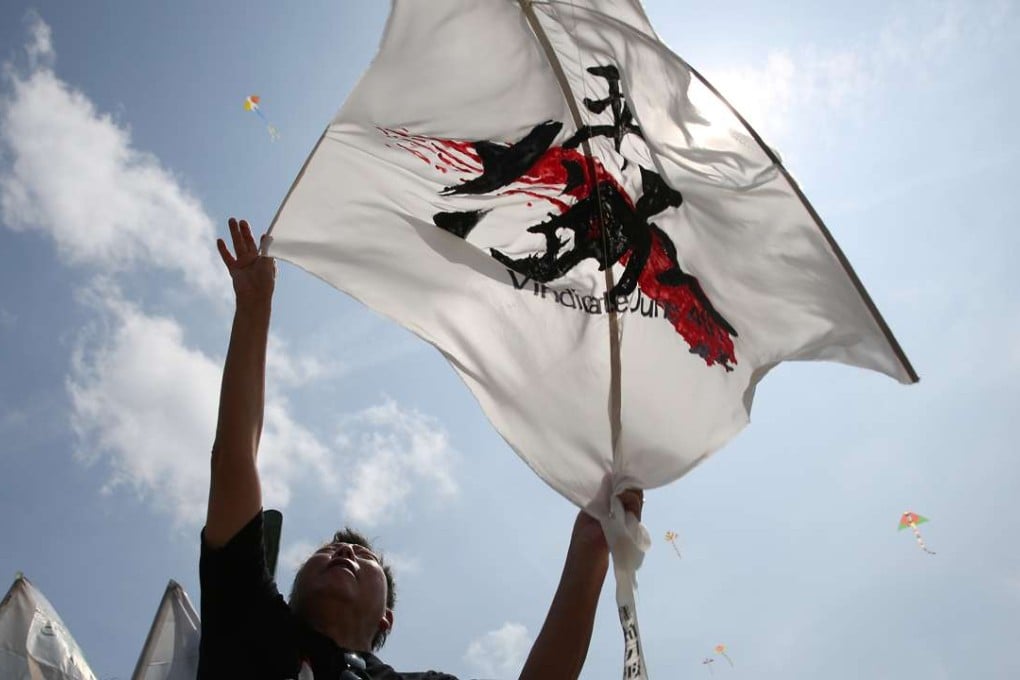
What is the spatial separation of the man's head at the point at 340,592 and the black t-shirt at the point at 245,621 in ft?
1.34

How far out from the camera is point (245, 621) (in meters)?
2.50

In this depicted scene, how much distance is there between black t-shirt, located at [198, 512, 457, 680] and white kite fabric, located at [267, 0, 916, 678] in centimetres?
122

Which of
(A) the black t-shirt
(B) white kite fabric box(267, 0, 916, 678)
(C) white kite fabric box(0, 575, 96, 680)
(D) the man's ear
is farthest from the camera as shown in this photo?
(C) white kite fabric box(0, 575, 96, 680)

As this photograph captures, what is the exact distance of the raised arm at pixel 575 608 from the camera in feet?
9.29

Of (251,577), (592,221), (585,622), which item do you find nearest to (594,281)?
(592,221)

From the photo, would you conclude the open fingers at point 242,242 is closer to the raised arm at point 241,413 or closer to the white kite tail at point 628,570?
the raised arm at point 241,413

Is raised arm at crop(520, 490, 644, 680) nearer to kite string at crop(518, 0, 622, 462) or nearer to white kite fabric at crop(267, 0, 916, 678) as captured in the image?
white kite fabric at crop(267, 0, 916, 678)

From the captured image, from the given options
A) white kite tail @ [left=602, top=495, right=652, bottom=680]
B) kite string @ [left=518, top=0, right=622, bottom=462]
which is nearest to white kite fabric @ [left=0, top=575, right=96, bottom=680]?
white kite tail @ [left=602, top=495, right=652, bottom=680]

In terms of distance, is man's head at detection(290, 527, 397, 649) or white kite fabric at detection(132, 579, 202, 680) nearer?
man's head at detection(290, 527, 397, 649)

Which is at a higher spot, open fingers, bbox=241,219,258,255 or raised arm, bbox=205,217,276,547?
open fingers, bbox=241,219,258,255

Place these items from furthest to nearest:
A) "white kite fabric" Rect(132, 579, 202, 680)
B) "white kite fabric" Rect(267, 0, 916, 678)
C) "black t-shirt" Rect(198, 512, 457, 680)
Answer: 1. "white kite fabric" Rect(132, 579, 202, 680)
2. "white kite fabric" Rect(267, 0, 916, 678)
3. "black t-shirt" Rect(198, 512, 457, 680)

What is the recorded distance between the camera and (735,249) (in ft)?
11.9

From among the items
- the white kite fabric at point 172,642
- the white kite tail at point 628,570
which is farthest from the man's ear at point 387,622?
the white kite tail at point 628,570

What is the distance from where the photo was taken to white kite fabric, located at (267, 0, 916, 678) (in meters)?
3.45
